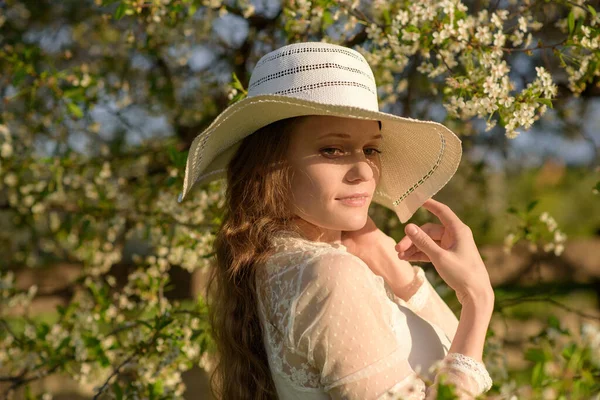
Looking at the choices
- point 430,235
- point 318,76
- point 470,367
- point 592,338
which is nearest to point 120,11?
point 318,76

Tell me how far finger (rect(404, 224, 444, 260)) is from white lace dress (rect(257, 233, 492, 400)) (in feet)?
0.52

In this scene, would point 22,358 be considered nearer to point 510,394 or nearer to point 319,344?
point 319,344

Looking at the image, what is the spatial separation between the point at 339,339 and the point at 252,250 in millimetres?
392

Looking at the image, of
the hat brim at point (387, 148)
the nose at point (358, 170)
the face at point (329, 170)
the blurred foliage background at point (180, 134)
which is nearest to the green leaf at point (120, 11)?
the blurred foliage background at point (180, 134)

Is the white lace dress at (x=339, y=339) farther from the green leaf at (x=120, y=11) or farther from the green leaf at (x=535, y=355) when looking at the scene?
the green leaf at (x=120, y=11)

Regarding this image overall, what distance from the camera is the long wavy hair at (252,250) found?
187 centimetres

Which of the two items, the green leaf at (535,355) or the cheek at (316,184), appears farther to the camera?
the cheek at (316,184)

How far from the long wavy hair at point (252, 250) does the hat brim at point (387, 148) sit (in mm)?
81

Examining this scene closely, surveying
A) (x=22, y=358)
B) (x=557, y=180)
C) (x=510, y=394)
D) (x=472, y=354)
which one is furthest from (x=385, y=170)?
(x=557, y=180)

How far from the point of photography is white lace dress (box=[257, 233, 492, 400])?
1568 mm

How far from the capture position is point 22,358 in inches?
130

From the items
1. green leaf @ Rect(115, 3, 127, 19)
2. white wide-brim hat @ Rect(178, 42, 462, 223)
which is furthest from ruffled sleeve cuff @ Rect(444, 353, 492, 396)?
green leaf @ Rect(115, 3, 127, 19)

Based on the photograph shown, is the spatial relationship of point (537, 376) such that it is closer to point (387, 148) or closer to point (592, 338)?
point (592, 338)

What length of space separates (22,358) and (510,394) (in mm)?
2704
